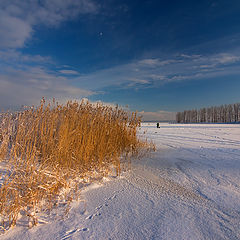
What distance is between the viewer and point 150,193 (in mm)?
1965

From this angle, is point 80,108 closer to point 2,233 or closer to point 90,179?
point 90,179

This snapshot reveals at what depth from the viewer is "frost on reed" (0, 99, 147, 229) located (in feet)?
5.43

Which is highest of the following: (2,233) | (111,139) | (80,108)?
(80,108)

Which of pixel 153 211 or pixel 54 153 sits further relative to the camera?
pixel 54 153

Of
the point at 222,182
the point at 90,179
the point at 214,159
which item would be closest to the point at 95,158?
the point at 90,179

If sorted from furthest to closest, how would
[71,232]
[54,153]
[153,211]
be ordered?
[54,153]
[153,211]
[71,232]

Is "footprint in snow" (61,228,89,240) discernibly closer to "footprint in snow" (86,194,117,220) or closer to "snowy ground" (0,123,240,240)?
"snowy ground" (0,123,240,240)

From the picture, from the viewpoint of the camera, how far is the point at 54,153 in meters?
2.41

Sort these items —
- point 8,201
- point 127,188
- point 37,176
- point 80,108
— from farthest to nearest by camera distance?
point 80,108 → point 127,188 → point 37,176 → point 8,201

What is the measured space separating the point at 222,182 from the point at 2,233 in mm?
2623

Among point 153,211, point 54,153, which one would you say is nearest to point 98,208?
point 153,211

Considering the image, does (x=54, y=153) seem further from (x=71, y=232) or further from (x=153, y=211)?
(x=153, y=211)

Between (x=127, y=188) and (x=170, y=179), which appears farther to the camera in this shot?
(x=170, y=179)

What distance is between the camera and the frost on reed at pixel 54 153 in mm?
1656
